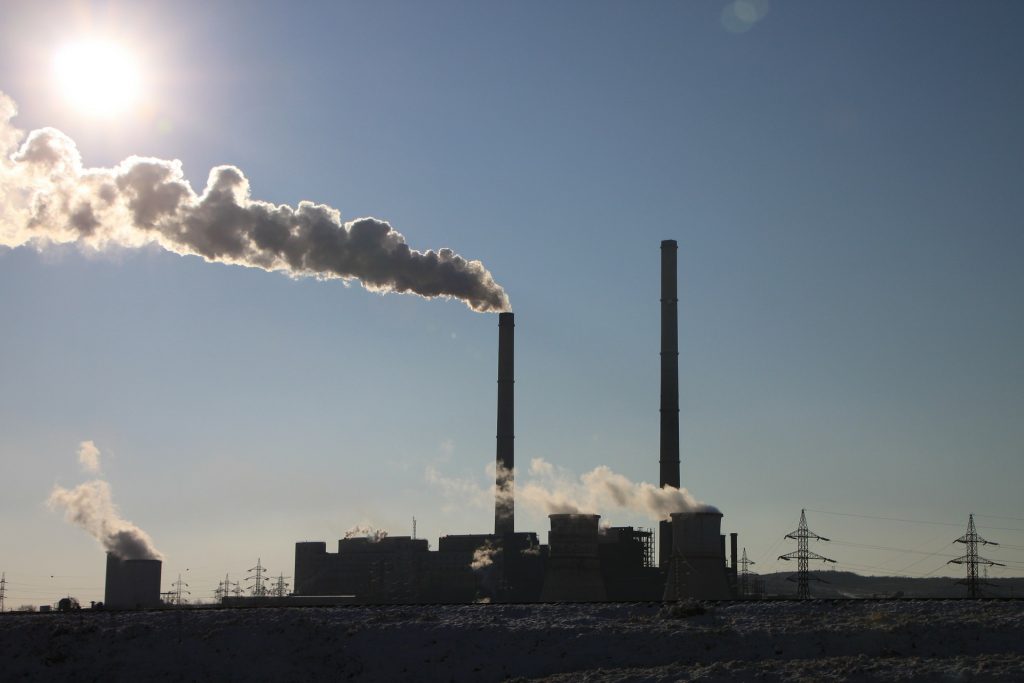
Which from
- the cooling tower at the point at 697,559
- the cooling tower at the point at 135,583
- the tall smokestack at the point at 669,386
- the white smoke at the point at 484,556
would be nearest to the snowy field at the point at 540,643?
the cooling tower at the point at 697,559

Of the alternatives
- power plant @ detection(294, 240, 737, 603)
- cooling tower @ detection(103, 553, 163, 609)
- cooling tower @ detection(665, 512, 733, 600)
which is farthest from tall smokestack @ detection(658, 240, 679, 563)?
cooling tower @ detection(103, 553, 163, 609)

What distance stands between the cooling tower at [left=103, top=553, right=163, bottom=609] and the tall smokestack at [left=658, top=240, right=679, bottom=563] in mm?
32064

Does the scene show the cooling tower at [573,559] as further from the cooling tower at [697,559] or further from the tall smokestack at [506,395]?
the tall smokestack at [506,395]

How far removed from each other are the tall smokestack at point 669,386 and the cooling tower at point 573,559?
18.4 feet

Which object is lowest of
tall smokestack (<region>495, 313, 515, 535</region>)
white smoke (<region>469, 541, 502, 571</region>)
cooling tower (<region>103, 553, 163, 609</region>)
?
cooling tower (<region>103, 553, 163, 609</region>)

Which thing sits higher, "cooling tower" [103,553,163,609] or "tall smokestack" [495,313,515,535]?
"tall smokestack" [495,313,515,535]

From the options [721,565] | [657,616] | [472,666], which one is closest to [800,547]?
[721,565]

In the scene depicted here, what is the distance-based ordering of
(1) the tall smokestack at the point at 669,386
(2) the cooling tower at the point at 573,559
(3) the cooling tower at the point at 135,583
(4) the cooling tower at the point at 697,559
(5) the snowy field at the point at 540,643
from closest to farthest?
(5) the snowy field at the point at 540,643, (4) the cooling tower at the point at 697,559, (2) the cooling tower at the point at 573,559, (1) the tall smokestack at the point at 669,386, (3) the cooling tower at the point at 135,583

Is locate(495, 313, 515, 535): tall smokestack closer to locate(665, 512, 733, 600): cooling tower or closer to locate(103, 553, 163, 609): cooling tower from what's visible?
locate(665, 512, 733, 600): cooling tower

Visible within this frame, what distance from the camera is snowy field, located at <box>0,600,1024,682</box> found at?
28.1 meters

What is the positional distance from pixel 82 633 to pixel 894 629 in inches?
919

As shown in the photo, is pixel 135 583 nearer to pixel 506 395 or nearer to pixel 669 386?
pixel 506 395

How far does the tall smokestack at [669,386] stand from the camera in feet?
234

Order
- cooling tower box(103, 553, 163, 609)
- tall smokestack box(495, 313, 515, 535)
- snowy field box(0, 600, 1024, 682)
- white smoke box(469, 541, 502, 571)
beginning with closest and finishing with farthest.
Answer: snowy field box(0, 600, 1024, 682) < cooling tower box(103, 553, 163, 609) < tall smokestack box(495, 313, 515, 535) < white smoke box(469, 541, 502, 571)
